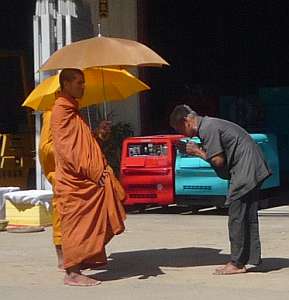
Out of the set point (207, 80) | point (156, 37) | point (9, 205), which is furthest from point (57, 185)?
point (207, 80)

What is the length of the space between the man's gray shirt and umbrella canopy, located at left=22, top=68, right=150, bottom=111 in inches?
51.7

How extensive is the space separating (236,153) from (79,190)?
4.99 feet

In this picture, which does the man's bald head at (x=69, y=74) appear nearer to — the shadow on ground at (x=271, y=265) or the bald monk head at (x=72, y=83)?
the bald monk head at (x=72, y=83)

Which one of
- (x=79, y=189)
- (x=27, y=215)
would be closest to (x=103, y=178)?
(x=79, y=189)

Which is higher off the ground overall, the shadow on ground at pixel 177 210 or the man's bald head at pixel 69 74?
the man's bald head at pixel 69 74

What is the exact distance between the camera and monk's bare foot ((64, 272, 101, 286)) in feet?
→ 28.2

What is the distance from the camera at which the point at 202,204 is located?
548 inches

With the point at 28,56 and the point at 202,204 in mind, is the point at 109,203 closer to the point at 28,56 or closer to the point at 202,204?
the point at 202,204

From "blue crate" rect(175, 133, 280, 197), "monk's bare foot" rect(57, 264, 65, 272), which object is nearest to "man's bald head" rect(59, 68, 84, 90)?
"monk's bare foot" rect(57, 264, 65, 272)

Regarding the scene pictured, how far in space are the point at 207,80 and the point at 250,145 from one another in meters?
14.3

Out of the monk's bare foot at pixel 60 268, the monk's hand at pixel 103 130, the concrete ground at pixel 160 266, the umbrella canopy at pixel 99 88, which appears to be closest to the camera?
the concrete ground at pixel 160 266

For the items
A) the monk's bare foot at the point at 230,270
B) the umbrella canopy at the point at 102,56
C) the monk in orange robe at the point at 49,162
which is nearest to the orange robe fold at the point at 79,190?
the umbrella canopy at the point at 102,56

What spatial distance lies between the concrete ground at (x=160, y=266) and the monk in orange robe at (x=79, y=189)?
383 millimetres

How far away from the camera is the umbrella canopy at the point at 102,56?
8.70 meters
